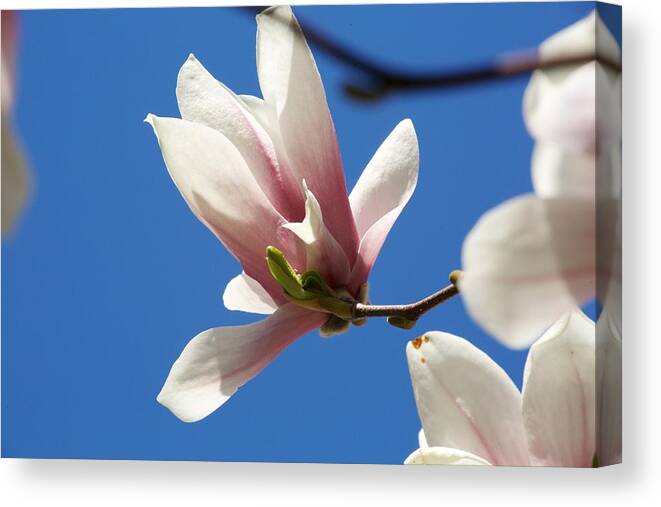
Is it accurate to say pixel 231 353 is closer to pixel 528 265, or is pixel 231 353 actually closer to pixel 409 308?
pixel 409 308

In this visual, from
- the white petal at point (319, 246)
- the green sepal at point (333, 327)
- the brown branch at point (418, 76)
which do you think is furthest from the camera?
the green sepal at point (333, 327)

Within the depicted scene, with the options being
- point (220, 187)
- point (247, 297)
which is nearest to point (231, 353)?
point (247, 297)

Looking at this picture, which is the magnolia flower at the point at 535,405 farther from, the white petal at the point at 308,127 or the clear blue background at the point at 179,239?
the white petal at the point at 308,127

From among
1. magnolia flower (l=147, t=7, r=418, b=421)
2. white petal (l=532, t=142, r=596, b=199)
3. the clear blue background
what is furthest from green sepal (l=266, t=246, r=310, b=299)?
white petal (l=532, t=142, r=596, b=199)

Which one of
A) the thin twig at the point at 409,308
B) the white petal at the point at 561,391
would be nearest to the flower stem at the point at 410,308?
the thin twig at the point at 409,308

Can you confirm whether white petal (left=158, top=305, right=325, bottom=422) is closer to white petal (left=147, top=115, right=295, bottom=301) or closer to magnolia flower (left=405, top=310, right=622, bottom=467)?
white petal (left=147, top=115, right=295, bottom=301)

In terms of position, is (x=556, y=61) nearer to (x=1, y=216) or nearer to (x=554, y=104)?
(x=554, y=104)
